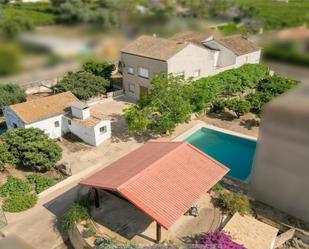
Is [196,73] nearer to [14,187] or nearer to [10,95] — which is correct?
[10,95]

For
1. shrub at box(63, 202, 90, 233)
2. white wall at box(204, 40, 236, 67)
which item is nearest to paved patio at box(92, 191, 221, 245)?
shrub at box(63, 202, 90, 233)

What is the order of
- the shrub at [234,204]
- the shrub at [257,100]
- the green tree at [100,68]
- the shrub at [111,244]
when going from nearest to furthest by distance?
the shrub at [111,244], the shrub at [234,204], the shrub at [257,100], the green tree at [100,68]

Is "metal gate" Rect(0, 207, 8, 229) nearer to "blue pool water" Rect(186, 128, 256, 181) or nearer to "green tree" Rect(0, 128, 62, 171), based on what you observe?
"green tree" Rect(0, 128, 62, 171)

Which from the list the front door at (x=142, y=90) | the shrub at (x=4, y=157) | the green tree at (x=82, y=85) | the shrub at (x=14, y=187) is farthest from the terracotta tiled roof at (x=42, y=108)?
the front door at (x=142, y=90)

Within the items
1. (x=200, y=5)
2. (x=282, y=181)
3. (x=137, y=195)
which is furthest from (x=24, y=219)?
(x=200, y=5)

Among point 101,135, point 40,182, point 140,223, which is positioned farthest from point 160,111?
point 140,223

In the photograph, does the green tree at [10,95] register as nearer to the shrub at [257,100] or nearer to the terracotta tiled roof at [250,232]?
the shrub at [257,100]

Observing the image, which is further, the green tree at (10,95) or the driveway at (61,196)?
the green tree at (10,95)
